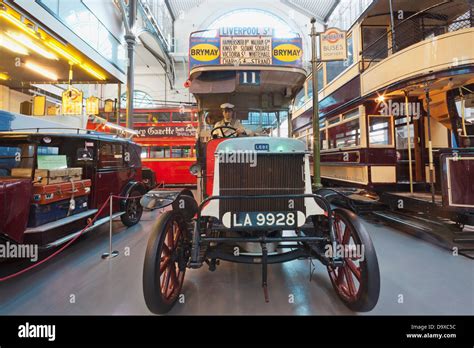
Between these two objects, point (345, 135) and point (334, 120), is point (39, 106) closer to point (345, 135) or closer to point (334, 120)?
point (334, 120)

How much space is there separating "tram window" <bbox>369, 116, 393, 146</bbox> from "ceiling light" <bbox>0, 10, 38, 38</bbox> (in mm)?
7680

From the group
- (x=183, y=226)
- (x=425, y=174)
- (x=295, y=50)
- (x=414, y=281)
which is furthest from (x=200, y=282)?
(x=425, y=174)

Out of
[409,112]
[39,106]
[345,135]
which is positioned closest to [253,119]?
[345,135]

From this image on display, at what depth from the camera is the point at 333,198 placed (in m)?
2.28

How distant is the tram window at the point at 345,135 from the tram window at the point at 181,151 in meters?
5.67

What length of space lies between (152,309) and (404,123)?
650 centimetres

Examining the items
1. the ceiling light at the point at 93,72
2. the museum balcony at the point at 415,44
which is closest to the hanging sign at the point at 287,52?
the museum balcony at the point at 415,44

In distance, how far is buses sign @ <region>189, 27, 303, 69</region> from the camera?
2.80m

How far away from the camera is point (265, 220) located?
1.85m

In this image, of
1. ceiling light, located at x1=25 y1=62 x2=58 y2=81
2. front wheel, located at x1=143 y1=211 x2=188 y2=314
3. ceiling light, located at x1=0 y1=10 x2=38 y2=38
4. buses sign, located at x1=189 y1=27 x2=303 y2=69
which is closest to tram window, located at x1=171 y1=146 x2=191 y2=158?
ceiling light, located at x1=25 y1=62 x2=58 y2=81

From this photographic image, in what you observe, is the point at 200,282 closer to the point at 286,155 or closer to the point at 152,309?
A: the point at 152,309

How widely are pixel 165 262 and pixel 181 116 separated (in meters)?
8.57

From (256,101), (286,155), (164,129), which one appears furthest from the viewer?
(164,129)

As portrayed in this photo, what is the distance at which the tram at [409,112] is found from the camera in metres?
3.51
